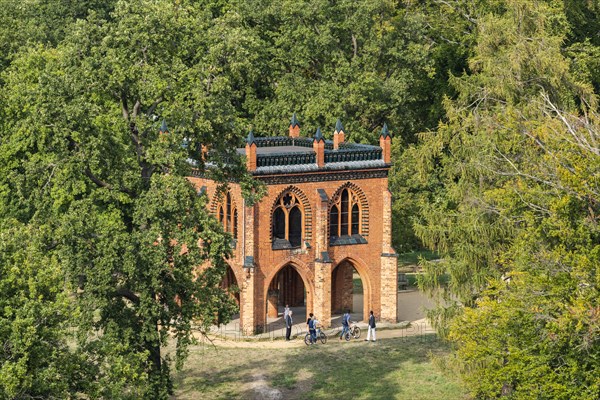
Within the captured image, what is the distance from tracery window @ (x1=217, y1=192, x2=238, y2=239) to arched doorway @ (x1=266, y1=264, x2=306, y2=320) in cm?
332

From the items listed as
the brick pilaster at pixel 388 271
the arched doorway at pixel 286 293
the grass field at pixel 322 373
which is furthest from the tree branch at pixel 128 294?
the brick pilaster at pixel 388 271

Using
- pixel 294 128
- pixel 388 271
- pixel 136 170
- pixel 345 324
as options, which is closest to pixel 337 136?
pixel 294 128

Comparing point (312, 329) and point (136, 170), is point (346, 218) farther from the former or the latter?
point (136, 170)

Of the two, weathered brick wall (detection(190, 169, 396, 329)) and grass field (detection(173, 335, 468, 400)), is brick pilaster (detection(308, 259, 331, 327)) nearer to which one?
weathered brick wall (detection(190, 169, 396, 329))

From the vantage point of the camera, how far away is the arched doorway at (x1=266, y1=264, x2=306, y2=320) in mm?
Result: 50219

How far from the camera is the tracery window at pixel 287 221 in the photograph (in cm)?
4744

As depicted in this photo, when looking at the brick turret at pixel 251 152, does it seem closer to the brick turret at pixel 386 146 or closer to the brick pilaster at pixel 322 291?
the brick pilaster at pixel 322 291

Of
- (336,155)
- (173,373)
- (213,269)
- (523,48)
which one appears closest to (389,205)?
(336,155)

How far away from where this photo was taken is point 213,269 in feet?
108

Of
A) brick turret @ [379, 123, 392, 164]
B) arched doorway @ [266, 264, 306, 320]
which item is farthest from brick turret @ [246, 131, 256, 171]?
arched doorway @ [266, 264, 306, 320]

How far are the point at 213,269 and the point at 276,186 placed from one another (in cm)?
1424

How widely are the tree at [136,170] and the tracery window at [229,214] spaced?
13851mm

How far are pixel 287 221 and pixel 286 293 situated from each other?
5.50 meters

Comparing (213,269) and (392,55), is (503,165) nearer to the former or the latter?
(213,269)
